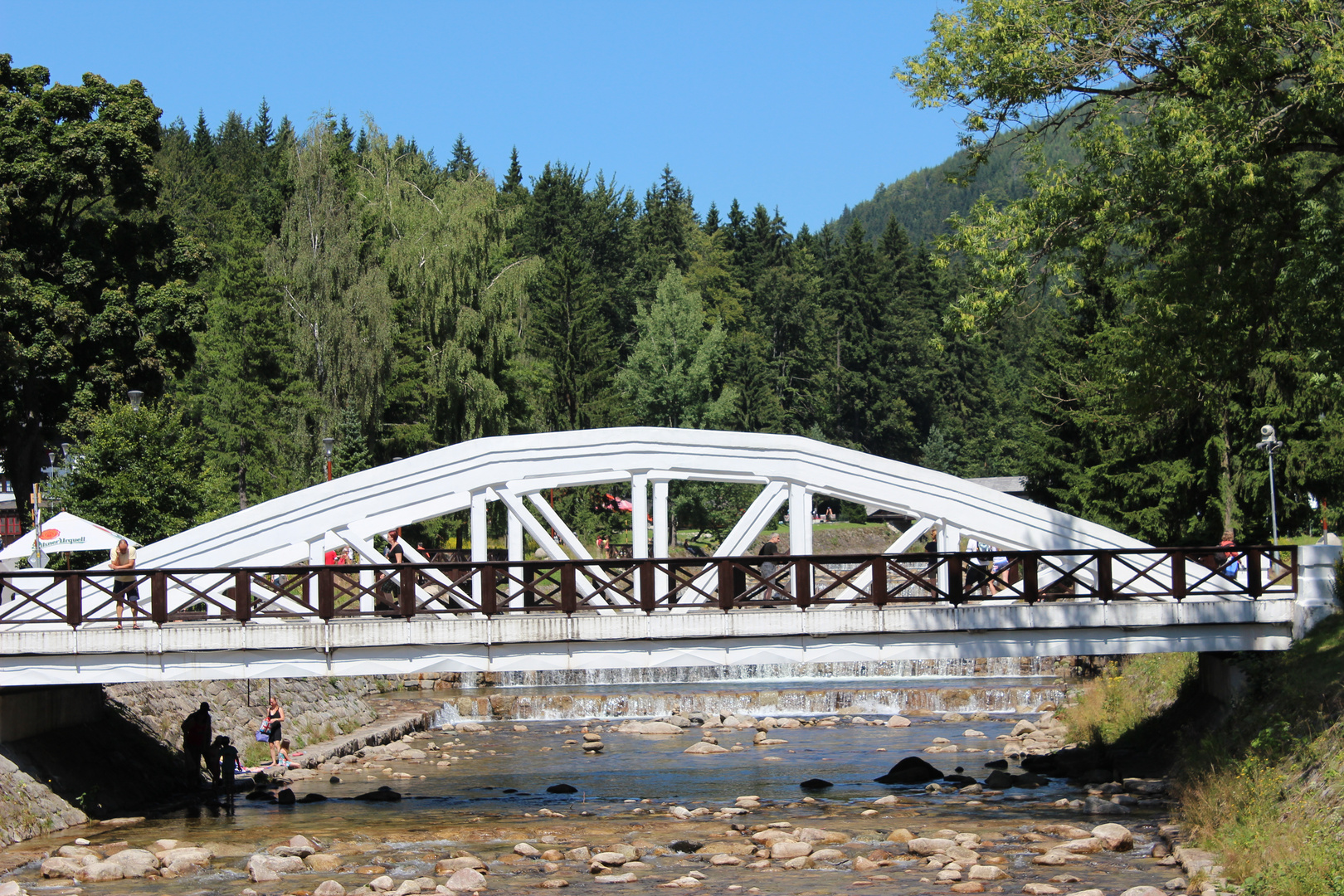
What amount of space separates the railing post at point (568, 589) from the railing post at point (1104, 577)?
26.2 feet

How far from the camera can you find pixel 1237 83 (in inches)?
733

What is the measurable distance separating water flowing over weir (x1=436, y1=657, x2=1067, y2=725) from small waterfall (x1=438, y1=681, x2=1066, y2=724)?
22 millimetres

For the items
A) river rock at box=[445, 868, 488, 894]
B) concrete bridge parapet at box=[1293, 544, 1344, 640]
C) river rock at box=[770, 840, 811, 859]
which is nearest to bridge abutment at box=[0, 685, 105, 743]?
river rock at box=[445, 868, 488, 894]

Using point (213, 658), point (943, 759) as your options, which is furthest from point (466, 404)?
point (213, 658)

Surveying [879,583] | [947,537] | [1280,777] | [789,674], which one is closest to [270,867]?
[879,583]

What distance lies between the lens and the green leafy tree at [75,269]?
1513 inches

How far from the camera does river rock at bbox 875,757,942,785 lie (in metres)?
25.6

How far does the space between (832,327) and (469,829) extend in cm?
8212

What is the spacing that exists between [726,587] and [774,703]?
16.8 m

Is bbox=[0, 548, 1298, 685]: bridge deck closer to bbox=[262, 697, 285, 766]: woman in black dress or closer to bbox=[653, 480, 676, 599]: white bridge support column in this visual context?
bbox=[653, 480, 676, 599]: white bridge support column

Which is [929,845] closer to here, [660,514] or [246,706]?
[660,514]

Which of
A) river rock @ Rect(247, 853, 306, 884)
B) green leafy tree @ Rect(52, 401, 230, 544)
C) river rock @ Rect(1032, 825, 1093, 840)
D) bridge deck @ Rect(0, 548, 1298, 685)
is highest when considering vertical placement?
green leafy tree @ Rect(52, 401, 230, 544)

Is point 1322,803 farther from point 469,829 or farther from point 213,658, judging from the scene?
point 213,658

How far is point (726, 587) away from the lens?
→ 21359 millimetres
